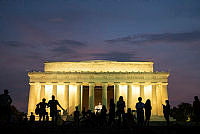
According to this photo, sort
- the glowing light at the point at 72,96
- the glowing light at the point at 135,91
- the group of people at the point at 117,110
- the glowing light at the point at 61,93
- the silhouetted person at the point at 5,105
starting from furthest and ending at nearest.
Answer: the glowing light at the point at 135,91 < the glowing light at the point at 61,93 < the glowing light at the point at 72,96 < the group of people at the point at 117,110 < the silhouetted person at the point at 5,105

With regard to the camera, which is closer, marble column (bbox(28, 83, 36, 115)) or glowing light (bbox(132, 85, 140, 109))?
marble column (bbox(28, 83, 36, 115))

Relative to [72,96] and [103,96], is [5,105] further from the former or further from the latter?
[72,96]

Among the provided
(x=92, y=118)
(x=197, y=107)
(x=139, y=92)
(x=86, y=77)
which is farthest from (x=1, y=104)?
(x=139, y=92)

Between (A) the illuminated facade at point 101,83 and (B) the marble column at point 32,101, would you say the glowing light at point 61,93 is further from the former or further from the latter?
(B) the marble column at point 32,101

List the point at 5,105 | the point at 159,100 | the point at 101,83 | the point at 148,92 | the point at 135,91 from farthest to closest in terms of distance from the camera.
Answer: the point at 135,91 → the point at 148,92 → the point at 101,83 → the point at 159,100 → the point at 5,105

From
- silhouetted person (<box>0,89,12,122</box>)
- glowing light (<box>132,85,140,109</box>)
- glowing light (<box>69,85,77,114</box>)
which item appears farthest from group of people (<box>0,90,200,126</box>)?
glowing light (<box>132,85,140,109</box>)

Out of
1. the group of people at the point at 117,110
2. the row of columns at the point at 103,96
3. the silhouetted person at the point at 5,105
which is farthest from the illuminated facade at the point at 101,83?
the silhouetted person at the point at 5,105

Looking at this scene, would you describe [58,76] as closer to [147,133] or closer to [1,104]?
[1,104]

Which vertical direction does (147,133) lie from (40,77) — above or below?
below

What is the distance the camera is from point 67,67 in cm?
6369

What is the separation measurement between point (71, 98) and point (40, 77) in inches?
317

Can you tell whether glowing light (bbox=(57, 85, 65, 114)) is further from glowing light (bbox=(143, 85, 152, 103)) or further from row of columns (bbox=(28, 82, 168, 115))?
glowing light (bbox=(143, 85, 152, 103))

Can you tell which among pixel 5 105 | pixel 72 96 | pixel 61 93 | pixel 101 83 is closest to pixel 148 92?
pixel 101 83

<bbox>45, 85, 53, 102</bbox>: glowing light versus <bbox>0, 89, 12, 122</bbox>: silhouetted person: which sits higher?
<bbox>45, 85, 53, 102</bbox>: glowing light
